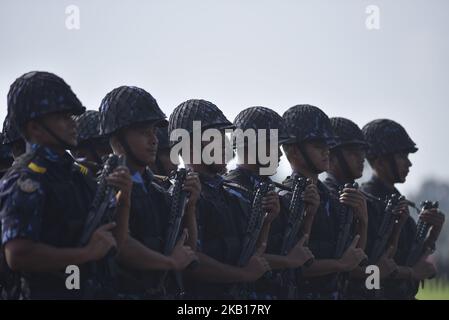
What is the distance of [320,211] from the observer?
1532 cm

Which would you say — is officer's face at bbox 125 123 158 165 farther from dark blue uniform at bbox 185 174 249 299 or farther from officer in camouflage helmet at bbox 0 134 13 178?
officer in camouflage helmet at bbox 0 134 13 178

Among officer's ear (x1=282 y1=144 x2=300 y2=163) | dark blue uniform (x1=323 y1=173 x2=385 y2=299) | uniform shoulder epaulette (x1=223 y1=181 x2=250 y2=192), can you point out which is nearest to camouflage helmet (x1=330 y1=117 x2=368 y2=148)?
dark blue uniform (x1=323 y1=173 x2=385 y2=299)

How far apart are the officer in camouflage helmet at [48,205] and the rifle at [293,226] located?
3868 mm

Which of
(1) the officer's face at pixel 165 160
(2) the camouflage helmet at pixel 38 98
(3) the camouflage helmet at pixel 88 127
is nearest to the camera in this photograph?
(2) the camouflage helmet at pixel 38 98

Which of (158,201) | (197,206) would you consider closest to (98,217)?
(158,201)

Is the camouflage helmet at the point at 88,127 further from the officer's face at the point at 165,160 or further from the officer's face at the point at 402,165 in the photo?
the officer's face at the point at 402,165

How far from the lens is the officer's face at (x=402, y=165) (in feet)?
59.2

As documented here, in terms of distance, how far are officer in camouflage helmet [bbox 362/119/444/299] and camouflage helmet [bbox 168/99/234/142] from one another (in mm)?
4465

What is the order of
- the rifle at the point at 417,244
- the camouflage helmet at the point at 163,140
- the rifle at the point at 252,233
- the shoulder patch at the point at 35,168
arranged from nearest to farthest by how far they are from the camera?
the shoulder patch at the point at 35,168, the rifle at the point at 252,233, the camouflage helmet at the point at 163,140, the rifle at the point at 417,244

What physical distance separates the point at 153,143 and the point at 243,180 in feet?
8.30

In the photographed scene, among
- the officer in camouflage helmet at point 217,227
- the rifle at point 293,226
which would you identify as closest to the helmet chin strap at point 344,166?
the rifle at point 293,226

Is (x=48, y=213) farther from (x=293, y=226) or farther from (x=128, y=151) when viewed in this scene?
(x=293, y=226)

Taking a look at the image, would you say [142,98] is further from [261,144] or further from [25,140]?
[261,144]

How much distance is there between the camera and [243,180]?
1430cm
